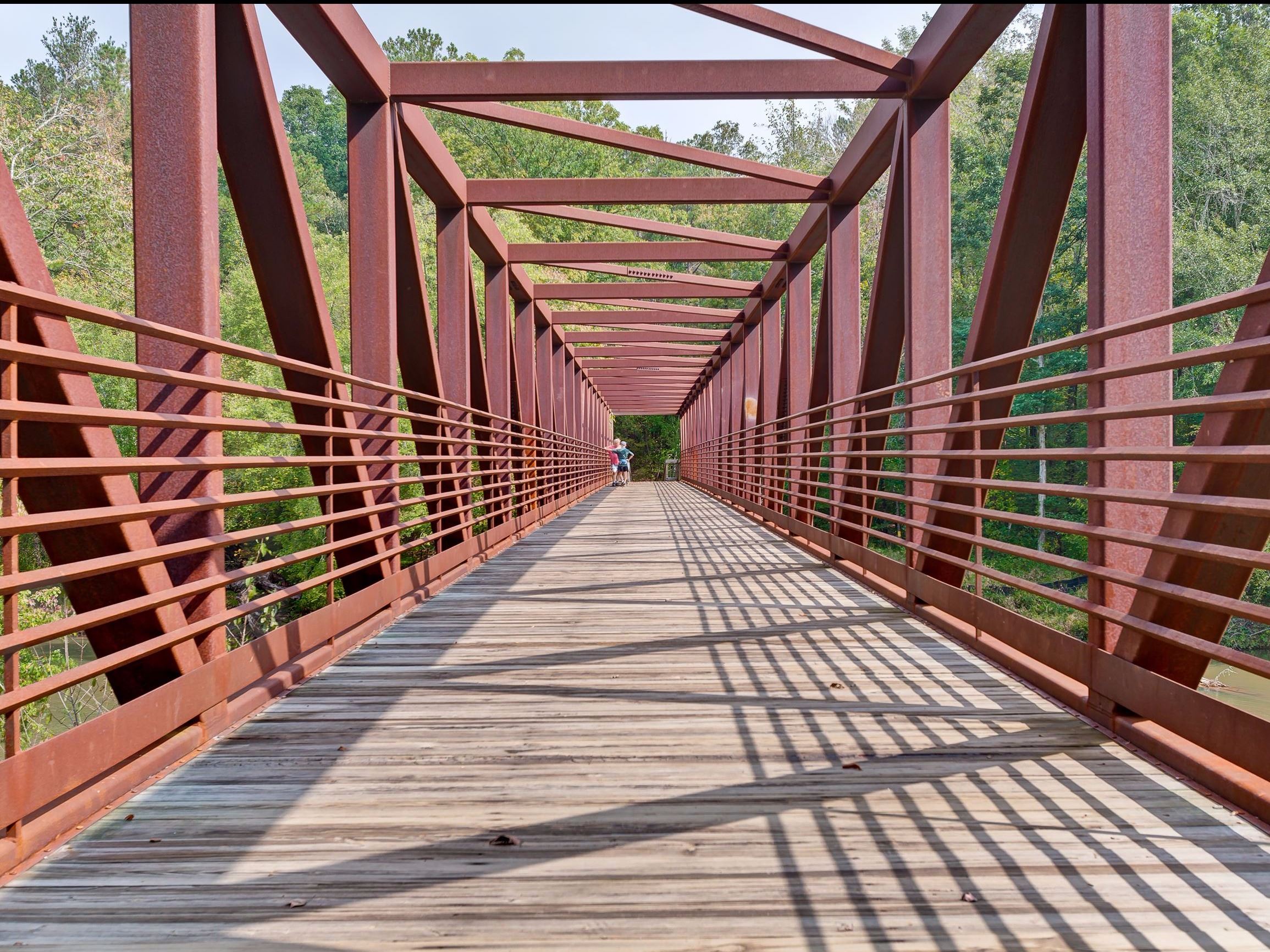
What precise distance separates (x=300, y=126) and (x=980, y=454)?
200 ft

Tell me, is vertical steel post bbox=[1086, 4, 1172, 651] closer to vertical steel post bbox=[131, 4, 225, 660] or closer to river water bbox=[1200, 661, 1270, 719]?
vertical steel post bbox=[131, 4, 225, 660]

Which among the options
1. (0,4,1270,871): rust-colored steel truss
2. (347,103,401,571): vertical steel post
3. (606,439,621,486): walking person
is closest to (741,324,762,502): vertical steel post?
(0,4,1270,871): rust-colored steel truss

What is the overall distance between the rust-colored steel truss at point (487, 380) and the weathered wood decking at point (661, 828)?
0.80 feet

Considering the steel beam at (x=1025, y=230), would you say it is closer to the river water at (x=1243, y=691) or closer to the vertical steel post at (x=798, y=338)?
the vertical steel post at (x=798, y=338)

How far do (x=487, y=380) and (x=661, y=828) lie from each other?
8048 mm

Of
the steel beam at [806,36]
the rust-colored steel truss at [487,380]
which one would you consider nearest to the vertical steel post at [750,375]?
the rust-colored steel truss at [487,380]

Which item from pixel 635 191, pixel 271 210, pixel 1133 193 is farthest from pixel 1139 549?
pixel 635 191

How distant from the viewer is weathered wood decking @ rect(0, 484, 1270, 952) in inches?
77.0

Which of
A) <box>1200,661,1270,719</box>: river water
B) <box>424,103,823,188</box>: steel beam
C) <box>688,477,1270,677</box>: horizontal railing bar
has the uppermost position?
<box>424,103,823,188</box>: steel beam

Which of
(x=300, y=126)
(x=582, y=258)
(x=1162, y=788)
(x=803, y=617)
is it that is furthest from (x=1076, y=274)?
(x=300, y=126)

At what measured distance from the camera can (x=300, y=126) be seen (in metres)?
58.1

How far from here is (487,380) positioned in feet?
33.2

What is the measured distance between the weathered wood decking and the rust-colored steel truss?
0.80 ft

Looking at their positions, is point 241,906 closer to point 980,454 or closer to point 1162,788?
point 1162,788
